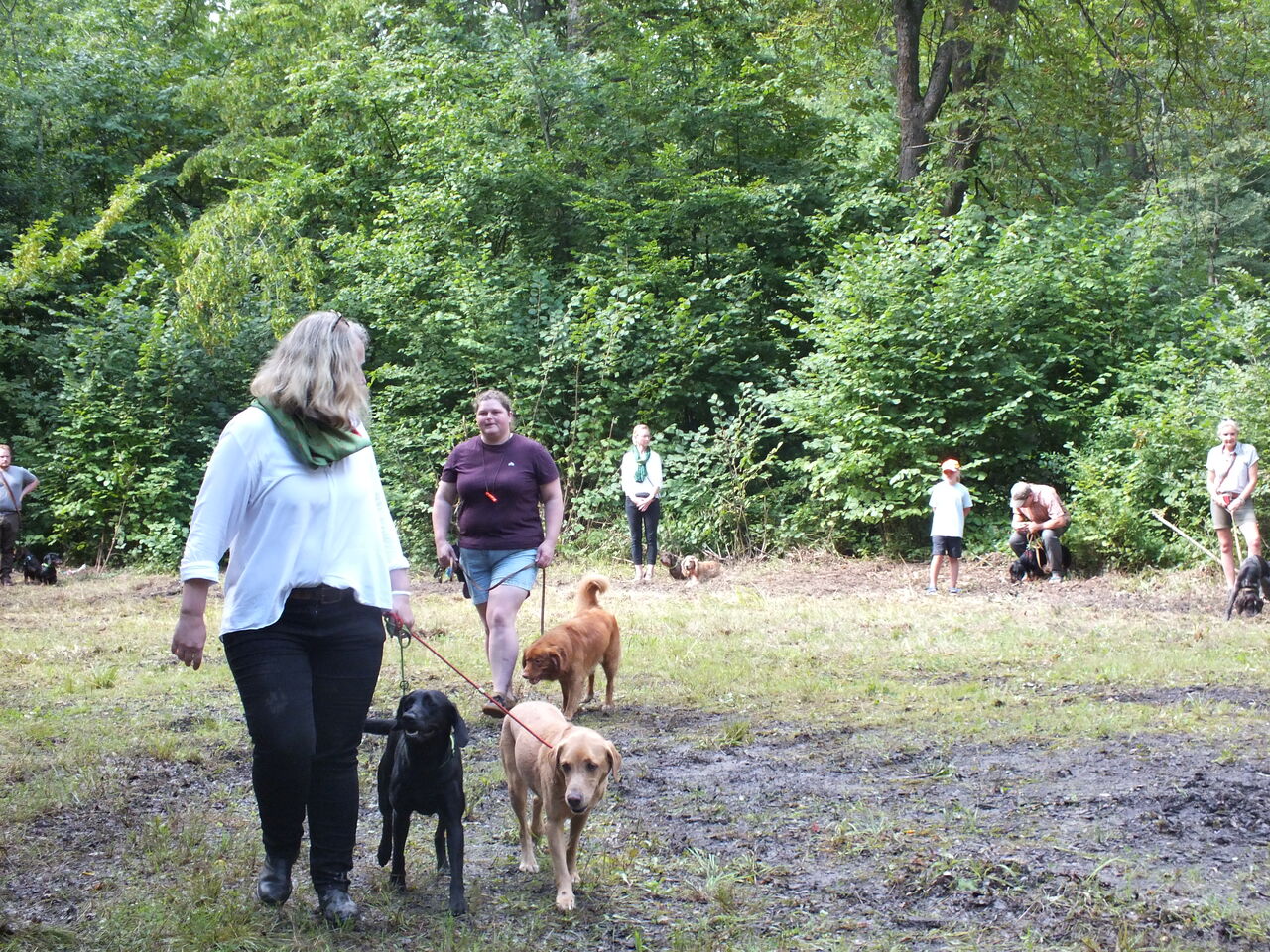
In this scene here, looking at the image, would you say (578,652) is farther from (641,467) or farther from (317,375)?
(641,467)

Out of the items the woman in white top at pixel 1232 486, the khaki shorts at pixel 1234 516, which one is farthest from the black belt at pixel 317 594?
the khaki shorts at pixel 1234 516

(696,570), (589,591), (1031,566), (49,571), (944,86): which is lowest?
(49,571)

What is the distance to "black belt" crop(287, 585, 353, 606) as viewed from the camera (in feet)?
11.5

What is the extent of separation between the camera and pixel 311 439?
356cm

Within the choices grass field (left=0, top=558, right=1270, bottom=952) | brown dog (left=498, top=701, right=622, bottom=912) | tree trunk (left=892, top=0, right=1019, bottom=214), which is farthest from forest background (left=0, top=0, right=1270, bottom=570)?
brown dog (left=498, top=701, right=622, bottom=912)

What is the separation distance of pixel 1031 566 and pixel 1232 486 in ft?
10.2

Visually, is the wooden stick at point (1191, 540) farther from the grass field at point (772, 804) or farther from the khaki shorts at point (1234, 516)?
the grass field at point (772, 804)

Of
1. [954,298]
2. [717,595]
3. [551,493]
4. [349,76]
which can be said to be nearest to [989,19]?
[954,298]

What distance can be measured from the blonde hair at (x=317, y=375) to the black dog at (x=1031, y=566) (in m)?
11.5

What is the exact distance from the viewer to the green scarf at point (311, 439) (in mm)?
3516

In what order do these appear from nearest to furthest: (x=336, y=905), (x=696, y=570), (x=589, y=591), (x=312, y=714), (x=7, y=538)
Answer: (x=312, y=714)
(x=336, y=905)
(x=589, y=591)
(x=696, y=570)
(x=7, y=538)

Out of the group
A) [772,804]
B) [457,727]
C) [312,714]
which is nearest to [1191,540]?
[772,804]

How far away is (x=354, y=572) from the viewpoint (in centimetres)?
359

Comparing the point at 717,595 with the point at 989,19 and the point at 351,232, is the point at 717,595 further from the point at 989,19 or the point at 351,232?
the point at 351,232
